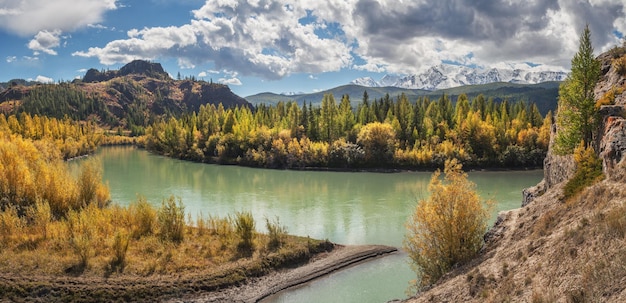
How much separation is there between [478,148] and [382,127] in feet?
72.8

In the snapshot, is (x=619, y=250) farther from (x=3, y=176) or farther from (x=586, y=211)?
(x=3, y=176)

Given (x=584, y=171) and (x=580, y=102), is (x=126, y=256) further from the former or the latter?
(x=580, y=102)

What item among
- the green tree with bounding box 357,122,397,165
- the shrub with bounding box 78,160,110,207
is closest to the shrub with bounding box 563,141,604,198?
the shrub with bounding box 78,160,110,207

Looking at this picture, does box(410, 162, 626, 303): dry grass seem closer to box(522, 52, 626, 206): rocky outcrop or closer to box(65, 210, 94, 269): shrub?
box(522, 52, 626, 206): rocky outcrop

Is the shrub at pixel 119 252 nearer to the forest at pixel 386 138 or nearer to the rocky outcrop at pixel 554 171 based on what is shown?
the rocky outcrop at pixel 554 171

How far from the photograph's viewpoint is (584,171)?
19203mm

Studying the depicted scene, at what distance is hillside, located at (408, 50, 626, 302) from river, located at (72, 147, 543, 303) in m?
4.53

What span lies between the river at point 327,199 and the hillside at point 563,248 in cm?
453

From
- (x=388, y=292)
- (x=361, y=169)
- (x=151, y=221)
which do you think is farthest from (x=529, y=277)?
(x=361, y=169)

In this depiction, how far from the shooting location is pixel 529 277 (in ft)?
45.5

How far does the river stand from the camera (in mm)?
25984

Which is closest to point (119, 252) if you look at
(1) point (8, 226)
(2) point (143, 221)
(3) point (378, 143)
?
(2) point (143, 221)

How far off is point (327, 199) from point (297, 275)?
96.7 feet

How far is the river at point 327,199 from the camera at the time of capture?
2598cm
